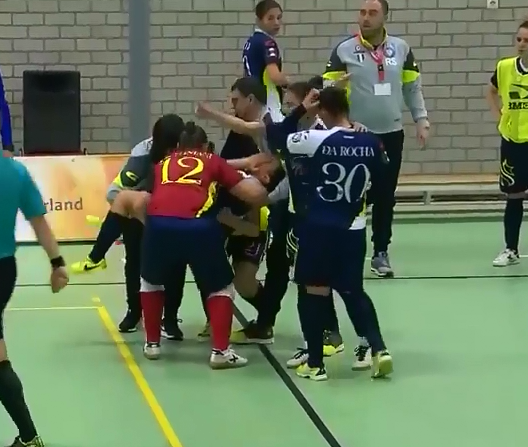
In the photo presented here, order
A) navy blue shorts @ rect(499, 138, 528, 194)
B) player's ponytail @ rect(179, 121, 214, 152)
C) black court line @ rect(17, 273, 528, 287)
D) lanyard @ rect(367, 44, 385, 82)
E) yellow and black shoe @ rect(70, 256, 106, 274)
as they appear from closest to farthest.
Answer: player's ponytail @ rect(179, 121, 214, 152) < yellow and black shoe @ rect(70, 256, 106, 274) < lanyard @ rect(367, 44, 385, 82) < black court line @ rect(17, 273, 528, 287) < navy blue shorts @ rect(499, 138, 528, 194)

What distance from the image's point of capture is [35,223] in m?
4.10

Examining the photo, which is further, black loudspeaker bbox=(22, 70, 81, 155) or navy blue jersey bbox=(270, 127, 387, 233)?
black loudspeaker bbox=(22, 70, 81, 155)

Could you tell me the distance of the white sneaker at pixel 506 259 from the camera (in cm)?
784

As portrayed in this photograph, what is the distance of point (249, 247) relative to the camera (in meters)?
5.78

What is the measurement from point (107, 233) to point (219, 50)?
4.44 meters

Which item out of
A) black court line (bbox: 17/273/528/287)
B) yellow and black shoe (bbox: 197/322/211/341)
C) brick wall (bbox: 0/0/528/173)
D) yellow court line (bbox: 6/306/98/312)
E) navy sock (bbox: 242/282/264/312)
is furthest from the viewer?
brick wall (bbox: 0/0/528/173)

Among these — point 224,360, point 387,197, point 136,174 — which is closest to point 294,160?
point 136,174

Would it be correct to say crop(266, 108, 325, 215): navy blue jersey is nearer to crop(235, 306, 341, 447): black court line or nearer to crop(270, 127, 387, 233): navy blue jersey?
crop(270, 127, 387, 233): navy blue jersey

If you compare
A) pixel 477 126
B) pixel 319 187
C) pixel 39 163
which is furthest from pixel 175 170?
pixel 477 126

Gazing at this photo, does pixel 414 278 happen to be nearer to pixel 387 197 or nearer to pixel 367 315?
pixel 387 197

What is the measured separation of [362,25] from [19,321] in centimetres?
297

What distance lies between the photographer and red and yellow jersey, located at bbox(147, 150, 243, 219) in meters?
5.31

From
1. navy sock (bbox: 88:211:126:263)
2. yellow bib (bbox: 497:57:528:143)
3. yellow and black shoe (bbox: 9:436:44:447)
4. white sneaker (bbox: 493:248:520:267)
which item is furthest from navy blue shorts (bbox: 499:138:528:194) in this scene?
yellow and black shoe (bbox: 9:436:44:447)

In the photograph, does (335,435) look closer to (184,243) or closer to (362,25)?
(184,243)
